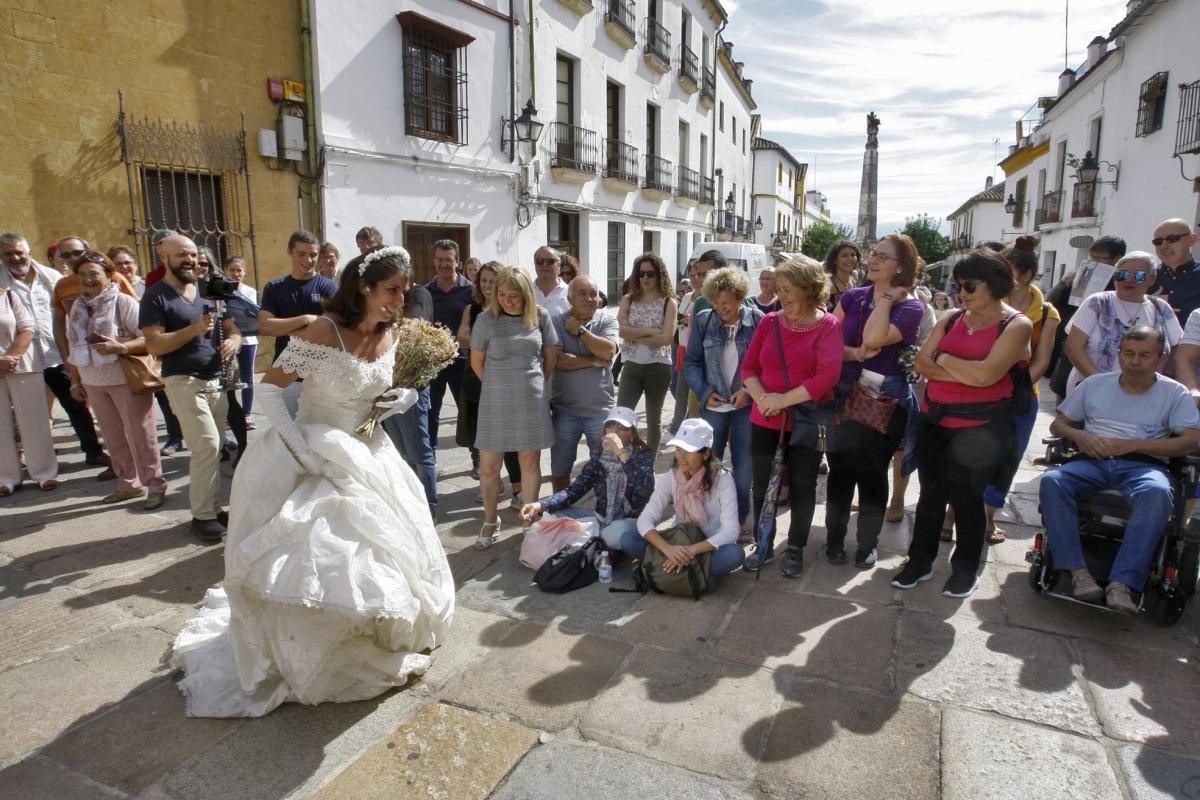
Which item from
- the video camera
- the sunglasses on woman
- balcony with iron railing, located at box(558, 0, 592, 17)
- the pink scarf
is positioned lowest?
the pink scarf

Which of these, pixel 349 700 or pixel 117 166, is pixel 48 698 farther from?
pixel 117 166

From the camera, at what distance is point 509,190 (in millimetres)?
12797

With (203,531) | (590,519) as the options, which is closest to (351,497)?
(590,519)

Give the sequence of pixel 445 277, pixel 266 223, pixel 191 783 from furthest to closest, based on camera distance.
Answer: pixel 266 223 < pixel 445 277 < pixel 191 783

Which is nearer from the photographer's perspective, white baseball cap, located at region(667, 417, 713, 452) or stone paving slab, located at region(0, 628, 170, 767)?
stone paving slab, located at region(0, 628, 170, 767)

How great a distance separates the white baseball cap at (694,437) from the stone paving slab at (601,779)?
5.18 feet

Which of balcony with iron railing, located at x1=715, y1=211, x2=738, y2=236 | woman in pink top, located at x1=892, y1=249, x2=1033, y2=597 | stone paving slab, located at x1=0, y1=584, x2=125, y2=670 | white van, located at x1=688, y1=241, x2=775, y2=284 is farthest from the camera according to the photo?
balcony with iron railing, located at x1=715, y1=211, x2=738, y2=236

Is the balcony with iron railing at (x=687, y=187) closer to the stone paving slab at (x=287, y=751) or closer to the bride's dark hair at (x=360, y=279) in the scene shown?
the bride's dark hair at (x=360, y=279)

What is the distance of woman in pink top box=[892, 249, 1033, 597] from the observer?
3381mm

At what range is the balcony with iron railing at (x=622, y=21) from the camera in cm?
1535

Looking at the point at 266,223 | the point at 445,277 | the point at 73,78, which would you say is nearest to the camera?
the point at 445,277

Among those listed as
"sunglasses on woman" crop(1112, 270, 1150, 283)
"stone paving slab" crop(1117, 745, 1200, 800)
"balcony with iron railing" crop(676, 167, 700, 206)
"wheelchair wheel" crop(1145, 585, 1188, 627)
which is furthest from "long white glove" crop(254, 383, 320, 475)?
"balcony with iron railing" crop(676, 167, 700, 206)

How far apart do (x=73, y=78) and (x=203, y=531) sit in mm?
5920

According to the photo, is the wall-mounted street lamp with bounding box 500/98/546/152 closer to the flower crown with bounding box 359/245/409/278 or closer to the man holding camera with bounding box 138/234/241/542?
the man holding camera with bounding box 138/234/241/542
